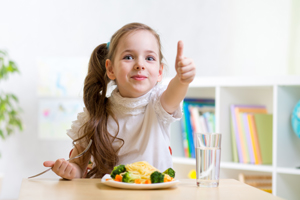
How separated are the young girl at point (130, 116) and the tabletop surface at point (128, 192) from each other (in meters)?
0.39

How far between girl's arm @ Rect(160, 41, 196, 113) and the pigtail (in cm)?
22

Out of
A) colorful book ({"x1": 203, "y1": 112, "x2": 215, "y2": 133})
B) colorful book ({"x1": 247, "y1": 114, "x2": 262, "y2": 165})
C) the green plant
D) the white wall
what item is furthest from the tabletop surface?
the white wall

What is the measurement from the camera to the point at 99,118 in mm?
1278

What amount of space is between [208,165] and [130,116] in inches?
21.5

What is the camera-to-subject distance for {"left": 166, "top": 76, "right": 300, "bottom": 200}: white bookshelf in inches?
80.2

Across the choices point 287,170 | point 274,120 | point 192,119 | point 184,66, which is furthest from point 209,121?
point 184,66

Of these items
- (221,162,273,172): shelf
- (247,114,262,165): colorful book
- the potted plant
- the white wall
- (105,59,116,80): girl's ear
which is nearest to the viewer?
(105,59,116,80): girl's ear

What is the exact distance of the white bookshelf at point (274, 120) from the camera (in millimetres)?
2037

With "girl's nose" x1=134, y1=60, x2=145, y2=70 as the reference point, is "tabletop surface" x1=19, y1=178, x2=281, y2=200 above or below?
below

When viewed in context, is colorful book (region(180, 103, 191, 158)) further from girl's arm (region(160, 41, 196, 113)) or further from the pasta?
the pasta

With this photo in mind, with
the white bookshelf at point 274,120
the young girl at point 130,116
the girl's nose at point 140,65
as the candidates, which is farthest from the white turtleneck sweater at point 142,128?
the white bookshelf at point 274,120

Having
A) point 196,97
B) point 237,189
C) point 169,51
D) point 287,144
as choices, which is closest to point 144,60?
point 237,189

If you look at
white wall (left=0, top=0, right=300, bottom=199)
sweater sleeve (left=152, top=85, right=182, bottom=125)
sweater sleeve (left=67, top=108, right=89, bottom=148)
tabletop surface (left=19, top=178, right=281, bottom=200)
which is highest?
white wall (left=0, top=0, right=300, bottom=199)

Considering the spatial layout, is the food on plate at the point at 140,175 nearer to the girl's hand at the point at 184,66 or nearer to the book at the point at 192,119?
the girl's hand at the point at 184,66
